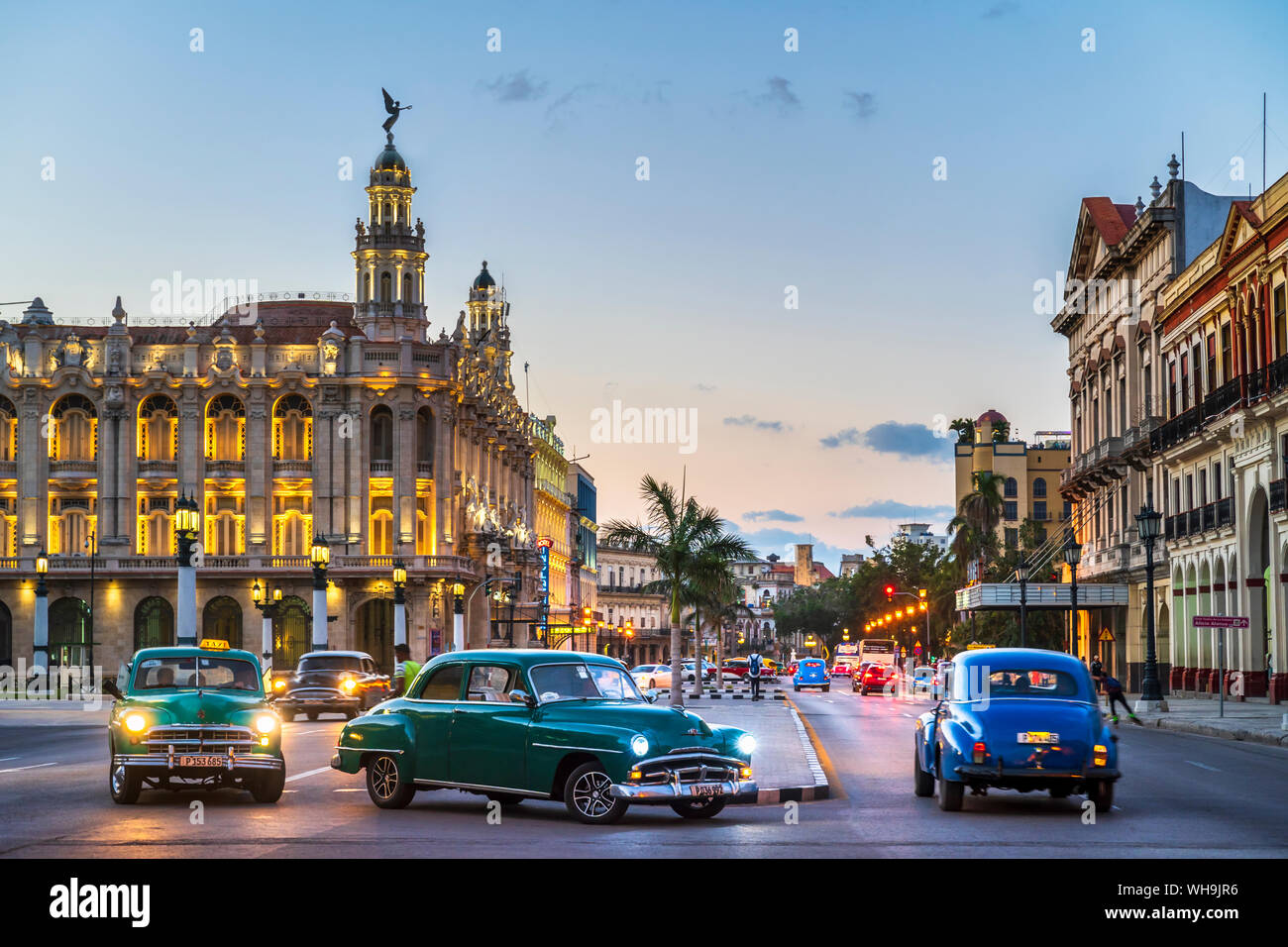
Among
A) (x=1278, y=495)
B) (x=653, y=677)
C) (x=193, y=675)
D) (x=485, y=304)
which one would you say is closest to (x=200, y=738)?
(x=193, y=675)

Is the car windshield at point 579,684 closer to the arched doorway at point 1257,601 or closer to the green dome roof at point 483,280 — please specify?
the arched doorway at point 1257,601

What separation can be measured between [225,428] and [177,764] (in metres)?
69.5

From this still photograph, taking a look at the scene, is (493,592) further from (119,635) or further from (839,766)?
(839,766)

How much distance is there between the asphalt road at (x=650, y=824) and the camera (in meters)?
14.3

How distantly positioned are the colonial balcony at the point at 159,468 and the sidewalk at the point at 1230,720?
51790 mm

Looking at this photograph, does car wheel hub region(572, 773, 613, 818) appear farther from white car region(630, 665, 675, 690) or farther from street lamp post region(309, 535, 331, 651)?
street lamp post region(309, 535, 331, 651)

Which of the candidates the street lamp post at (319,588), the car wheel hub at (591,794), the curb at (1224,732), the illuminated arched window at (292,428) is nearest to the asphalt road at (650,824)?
the car wheel hub at (591,794)

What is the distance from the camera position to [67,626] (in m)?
84.2

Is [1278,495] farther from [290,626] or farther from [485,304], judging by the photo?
[485,304]

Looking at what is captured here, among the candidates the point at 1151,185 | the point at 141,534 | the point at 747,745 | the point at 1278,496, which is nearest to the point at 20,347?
the point at 141,534

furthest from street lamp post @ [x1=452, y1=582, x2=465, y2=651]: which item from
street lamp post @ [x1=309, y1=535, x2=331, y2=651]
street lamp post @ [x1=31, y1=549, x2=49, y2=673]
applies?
street lamp post @ [x1=31, y1=549, x2=49, y2=673]

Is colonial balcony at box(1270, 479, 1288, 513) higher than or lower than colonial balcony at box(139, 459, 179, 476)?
lower

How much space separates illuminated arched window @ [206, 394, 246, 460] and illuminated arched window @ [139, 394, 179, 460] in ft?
5.38

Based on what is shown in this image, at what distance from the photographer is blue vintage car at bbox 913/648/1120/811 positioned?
1752cm
